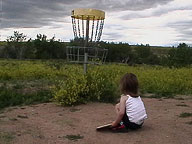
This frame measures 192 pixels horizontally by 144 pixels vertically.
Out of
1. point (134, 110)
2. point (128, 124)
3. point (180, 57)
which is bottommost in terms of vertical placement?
point (128, 124)

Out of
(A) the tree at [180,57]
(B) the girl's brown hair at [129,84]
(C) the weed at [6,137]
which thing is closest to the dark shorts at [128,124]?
(B) the girl's brown hair at [129,84]

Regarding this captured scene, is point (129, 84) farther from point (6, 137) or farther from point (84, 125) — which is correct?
point (6, 137)

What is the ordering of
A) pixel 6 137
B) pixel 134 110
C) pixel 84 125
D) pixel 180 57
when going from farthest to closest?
pixel 180 57
pixel 84 125
pixel 134 110
pixel 6 137

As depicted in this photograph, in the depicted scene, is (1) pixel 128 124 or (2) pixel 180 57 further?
(2) pixel 180 57

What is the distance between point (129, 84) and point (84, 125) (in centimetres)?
100

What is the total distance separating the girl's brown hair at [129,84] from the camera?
14.0ft

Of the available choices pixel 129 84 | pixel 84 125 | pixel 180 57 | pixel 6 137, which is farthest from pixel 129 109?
pixel 180 57

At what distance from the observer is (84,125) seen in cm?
473

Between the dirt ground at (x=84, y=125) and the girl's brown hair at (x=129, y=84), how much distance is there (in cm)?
54

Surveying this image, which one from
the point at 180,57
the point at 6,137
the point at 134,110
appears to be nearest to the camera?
the point at 6,137

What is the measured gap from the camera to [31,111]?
6.03 meters

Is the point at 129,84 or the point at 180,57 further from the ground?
the point at 180,57

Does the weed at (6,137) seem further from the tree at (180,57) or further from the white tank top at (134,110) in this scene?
the tree at (180,57)

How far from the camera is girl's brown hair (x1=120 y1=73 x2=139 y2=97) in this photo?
→ 4.27 meters
